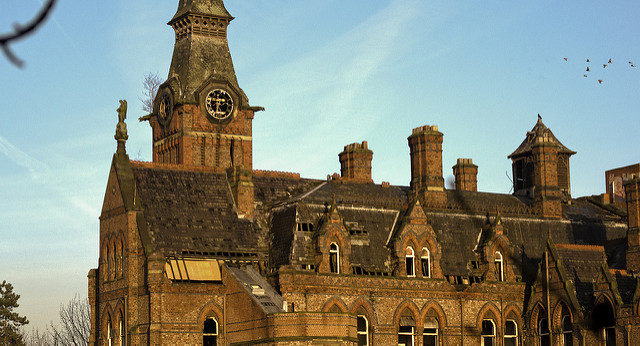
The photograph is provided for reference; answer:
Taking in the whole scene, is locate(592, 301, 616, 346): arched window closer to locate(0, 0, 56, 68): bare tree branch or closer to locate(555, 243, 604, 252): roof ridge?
locate(555, 243, 604, 252): roof ridge

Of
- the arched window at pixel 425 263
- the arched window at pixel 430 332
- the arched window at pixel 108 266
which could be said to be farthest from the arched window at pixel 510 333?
the arched window at pixel 108 266

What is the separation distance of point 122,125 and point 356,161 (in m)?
13.9

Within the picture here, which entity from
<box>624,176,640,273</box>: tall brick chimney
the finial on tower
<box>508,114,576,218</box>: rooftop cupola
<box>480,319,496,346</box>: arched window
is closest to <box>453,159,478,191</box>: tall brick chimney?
<box>508,114,576,218</box>: rooftop cupola

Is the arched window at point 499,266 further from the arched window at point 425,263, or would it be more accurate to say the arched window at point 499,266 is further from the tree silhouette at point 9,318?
the tree silhouette at point 9,318

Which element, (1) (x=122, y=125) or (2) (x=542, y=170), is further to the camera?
(2) (x=542, y=170)

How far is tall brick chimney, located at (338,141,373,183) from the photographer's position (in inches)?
2292

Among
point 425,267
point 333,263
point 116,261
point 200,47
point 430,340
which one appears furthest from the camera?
point 200,47

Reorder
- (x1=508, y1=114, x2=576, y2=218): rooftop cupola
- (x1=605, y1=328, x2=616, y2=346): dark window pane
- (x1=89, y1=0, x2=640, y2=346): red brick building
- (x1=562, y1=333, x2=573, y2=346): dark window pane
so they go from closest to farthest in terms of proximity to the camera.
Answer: (x1=89, y1=0, x2=640, y2=346): red brick building
(x1=605, y1=328, x2=616, y2=346): dark window pane
(x1=562, y1=333, x2=573, y2=346): dark window pane
(x1=508, y1=114, x2=576, y2=218): rooftop cupola

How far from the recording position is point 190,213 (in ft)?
163

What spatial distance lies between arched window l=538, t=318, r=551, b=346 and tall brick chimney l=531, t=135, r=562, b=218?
719cm

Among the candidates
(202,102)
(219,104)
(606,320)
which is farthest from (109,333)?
(606,320)

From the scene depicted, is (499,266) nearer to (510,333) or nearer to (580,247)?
(510,333)

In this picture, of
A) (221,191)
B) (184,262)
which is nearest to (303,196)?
(221,191)

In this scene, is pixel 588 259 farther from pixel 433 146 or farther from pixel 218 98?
pixel 218 98
